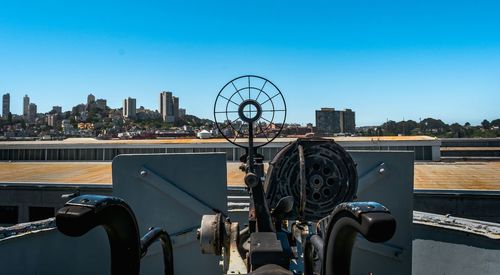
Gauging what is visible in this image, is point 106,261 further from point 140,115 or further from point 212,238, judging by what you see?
point 140,115

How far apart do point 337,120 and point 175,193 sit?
170 feet

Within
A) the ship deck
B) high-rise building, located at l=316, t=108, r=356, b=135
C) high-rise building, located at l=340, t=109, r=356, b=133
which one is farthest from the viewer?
high-rise building, located at l=340, t=109, r=356, b=133

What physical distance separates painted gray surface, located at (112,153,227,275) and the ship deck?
5848mm

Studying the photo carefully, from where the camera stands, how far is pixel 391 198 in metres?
6.68

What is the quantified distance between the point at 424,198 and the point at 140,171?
30.9ft

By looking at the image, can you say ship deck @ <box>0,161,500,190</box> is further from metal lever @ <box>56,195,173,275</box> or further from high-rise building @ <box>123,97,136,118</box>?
high-rise building @ <box>123,97,136,118</box>

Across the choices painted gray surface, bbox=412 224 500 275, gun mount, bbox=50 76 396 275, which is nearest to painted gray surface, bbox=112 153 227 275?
gun mount, bbox=50 76 396 275

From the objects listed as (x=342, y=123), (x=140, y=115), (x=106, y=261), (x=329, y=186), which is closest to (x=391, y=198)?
(x=329, y=186)

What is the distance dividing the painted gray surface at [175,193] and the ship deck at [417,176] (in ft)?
19.2

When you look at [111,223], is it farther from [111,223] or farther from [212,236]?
[212,236]

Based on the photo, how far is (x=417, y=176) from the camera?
14469 millimetres

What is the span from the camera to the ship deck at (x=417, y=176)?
13006 mm

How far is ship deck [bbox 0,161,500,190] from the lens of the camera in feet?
42.7

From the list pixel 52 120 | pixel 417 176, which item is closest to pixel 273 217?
pixel 417 176
